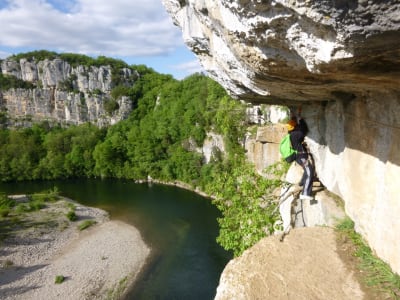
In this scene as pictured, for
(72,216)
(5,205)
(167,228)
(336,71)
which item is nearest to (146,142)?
(72,216)

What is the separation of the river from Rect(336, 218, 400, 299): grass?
9.48m

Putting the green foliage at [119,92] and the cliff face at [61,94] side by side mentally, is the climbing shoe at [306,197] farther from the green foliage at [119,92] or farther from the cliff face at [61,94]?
the green foliage at [119,92]

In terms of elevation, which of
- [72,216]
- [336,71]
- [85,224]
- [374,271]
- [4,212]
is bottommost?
[85,224]

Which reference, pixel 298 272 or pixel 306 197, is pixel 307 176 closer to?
pixel 306 197

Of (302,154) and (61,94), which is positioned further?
(61,94)

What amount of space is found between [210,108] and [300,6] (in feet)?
94.5

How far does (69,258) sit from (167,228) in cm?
608

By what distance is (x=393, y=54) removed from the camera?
6.49ft

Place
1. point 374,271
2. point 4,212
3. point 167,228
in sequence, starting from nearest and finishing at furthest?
point 374,271, point 167,228, point 4,212

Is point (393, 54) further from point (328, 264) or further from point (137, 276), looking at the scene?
point (137, 276)

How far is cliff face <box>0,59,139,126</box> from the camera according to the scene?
50.1 m

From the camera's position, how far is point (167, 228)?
19.4m

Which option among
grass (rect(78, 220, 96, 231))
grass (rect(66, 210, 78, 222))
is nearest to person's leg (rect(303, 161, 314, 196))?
grass (rect(78, 220, 96, 231))

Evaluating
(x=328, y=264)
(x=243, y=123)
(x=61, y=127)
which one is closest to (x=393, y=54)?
(x=328, y=264)
